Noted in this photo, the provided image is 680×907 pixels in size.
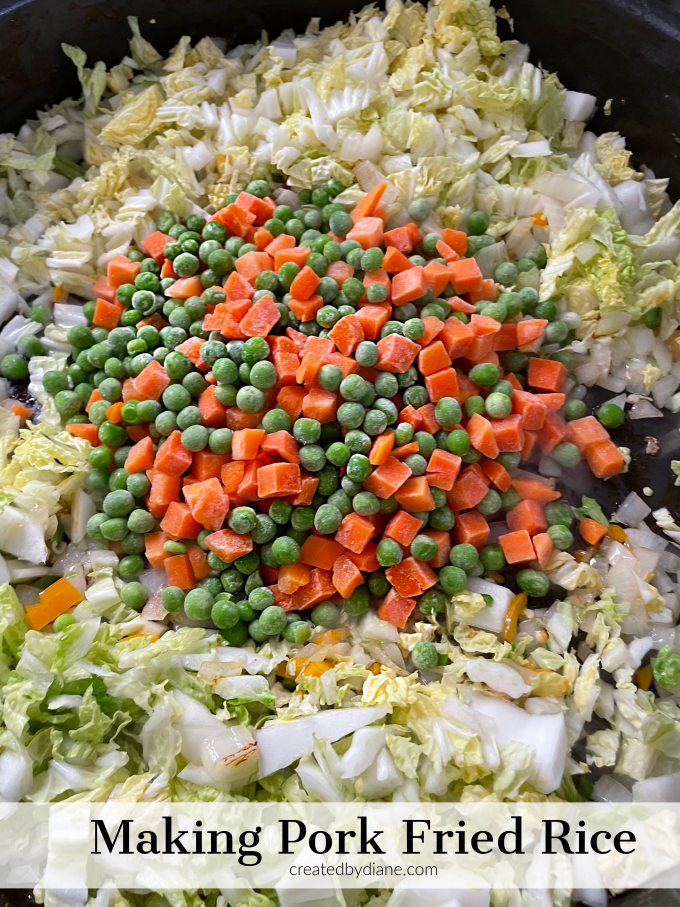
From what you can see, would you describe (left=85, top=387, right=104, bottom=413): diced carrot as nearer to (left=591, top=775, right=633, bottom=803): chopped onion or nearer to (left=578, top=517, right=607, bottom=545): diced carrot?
(left=578, top=517, right=607, bottom=545): diced carrot

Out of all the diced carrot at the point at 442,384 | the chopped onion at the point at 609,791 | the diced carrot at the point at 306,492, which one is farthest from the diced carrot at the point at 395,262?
the chopped onion at the point at 609,791

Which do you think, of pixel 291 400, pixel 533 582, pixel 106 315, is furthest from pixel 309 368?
pixel 533 582

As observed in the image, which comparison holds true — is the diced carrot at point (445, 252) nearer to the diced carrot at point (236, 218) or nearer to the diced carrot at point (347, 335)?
the diced carrot at point (347, 335)

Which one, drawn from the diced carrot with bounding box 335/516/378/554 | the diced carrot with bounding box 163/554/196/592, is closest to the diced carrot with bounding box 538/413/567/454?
the diced carrot with bounding box 335/516/378/554

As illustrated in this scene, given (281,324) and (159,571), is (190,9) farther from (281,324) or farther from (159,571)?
(159,571)

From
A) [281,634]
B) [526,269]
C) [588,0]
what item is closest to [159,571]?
[281,634]

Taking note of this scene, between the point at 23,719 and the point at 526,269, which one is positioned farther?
the point at 526,269
